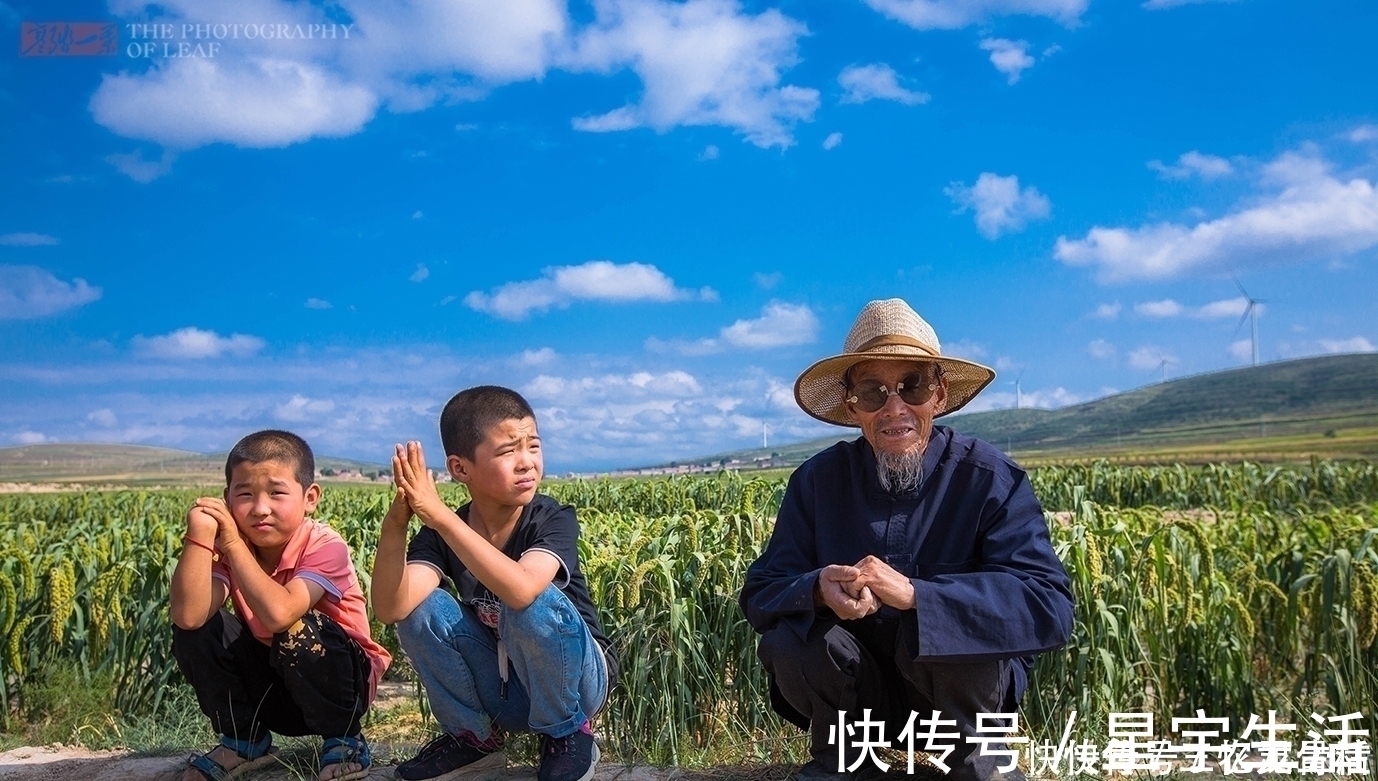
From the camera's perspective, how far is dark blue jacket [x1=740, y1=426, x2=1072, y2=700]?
3246mm

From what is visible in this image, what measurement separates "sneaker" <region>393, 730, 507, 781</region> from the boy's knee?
0.60 meters

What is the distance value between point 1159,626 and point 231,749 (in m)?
4.29

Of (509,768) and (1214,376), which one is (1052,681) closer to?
(509,768)

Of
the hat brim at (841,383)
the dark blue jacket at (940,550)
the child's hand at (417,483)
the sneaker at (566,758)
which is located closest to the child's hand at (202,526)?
the child's hand at (417,483)

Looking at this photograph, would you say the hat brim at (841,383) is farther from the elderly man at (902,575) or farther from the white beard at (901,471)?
the white beard at (901,471)

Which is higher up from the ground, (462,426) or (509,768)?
(462,426)

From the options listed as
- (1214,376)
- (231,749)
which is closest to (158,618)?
(231,749)

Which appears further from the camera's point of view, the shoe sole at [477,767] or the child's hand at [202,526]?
the shoe sole at [477,767]

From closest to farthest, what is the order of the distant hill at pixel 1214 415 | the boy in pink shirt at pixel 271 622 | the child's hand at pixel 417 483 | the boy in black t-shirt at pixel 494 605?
the child's hand at pixel 417 483 → the boy in black t-shirt at pixel 494 605 → the boy in pink shirt at pixel 271 622 → the distant hill at pixel 1214 415

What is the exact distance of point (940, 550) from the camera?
355 centimetres

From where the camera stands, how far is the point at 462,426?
3689 mm

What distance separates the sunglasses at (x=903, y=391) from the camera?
3713mm

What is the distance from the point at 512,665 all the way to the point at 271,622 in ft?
2.77
